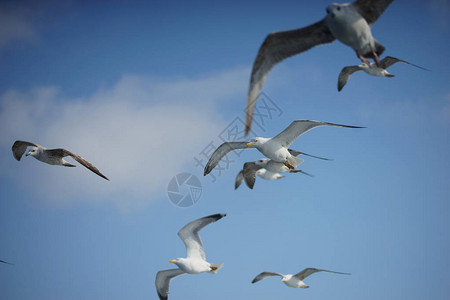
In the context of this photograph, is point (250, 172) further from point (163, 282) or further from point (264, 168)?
point (163, 282)

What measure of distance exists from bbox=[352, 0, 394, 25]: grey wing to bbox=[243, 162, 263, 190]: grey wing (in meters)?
7.84

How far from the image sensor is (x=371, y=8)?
7727 millimetres

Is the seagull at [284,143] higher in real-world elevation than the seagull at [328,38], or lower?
lower

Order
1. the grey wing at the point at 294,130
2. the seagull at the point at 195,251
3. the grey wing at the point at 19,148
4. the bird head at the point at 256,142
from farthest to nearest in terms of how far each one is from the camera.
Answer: the grey wing at the point at 19,148
the seagull at the point at 195,251
the bird head at the point at 256,142
the grey wing at the point at 294,130

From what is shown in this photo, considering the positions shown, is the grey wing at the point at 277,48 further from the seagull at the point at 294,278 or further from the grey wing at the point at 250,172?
the seagull at the point at 294,278

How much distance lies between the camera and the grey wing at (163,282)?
46.8ft

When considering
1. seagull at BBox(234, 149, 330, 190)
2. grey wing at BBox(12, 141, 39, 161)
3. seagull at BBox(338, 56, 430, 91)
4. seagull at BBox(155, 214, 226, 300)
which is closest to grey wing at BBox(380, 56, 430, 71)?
seagull at BBox(338, 56, 430, 91)

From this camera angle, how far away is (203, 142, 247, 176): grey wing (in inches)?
547

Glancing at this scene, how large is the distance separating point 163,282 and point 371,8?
36.8 ft

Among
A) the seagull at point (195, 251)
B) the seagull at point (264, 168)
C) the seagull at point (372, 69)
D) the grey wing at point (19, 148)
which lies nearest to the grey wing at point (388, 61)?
the seagull at point (372, 69)

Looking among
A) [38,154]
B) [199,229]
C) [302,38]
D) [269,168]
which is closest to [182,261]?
[199,229]

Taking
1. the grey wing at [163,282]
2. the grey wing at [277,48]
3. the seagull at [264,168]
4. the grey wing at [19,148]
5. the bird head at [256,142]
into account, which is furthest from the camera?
the grey wing at [19,148]

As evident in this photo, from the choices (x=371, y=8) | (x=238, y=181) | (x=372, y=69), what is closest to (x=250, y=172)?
(x=238, y=181)

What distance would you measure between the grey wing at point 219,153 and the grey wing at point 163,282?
3.73 m
